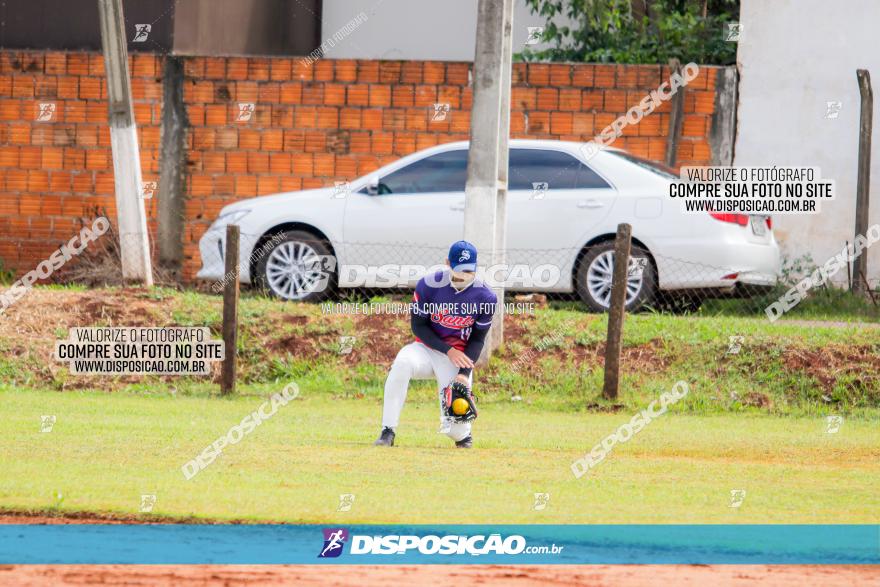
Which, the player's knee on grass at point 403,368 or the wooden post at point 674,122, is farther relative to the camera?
the wooden post at point 674,122

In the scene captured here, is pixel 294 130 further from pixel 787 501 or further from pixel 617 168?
pixel 787 501

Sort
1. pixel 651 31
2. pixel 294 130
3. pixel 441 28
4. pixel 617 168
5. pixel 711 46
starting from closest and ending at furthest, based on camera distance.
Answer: pixel 617 168 < pixel 294 130 < pixel 711 46 < pixel 651 31 < pixel 441 28

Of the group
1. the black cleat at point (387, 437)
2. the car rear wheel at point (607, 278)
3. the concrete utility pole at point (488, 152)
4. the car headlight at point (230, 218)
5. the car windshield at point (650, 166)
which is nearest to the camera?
the black cleat at point (387, 437)

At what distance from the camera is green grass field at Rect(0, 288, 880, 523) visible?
823 centimetres

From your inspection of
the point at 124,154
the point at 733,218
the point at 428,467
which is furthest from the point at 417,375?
the point at 124,154

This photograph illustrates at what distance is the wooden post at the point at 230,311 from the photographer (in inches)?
535

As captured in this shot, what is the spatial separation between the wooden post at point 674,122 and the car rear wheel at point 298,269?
464cm

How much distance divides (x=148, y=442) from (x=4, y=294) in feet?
18.7

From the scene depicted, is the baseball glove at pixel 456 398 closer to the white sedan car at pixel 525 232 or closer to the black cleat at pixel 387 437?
the black cleat at pixel 387 437

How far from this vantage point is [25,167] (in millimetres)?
18234

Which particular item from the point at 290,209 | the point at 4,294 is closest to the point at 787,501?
the point at 290,209

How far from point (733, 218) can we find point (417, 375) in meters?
5.69

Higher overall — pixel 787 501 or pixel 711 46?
pixel 711 46

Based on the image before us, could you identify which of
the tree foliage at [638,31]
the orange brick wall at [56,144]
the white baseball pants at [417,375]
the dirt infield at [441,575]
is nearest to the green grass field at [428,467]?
the white baseball pants at [417,375]
